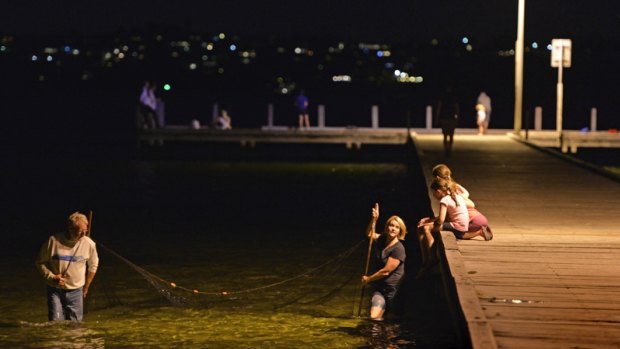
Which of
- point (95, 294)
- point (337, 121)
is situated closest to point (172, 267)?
point (95, 294)

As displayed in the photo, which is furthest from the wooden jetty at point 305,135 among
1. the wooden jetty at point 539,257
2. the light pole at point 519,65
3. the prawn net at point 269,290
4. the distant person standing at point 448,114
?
the prawn net at point 269,290

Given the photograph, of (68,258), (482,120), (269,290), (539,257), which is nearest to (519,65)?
(482,120)

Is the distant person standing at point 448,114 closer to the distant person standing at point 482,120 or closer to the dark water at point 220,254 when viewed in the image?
the dark water at point 220,254

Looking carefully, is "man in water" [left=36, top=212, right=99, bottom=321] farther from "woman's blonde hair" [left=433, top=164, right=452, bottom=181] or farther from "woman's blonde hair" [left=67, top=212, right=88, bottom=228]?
"woman's blonde hair" [left=433, top=164, right=452, bottom=181]

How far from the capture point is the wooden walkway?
9.23 meters

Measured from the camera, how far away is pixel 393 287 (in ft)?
44.2

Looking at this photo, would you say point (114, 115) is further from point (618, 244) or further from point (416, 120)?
point (618, 244)

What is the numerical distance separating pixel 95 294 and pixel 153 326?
7.41 ft

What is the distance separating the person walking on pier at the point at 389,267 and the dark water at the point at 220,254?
224mm

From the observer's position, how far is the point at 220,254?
18.8m

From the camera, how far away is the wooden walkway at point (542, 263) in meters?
9.23

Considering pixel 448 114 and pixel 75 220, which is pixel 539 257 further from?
pixel 448 114

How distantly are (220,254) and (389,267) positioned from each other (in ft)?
19.8

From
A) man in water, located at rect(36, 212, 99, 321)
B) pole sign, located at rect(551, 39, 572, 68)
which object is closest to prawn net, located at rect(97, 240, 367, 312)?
man in water, located at rect(36, 212, 99, 321)
